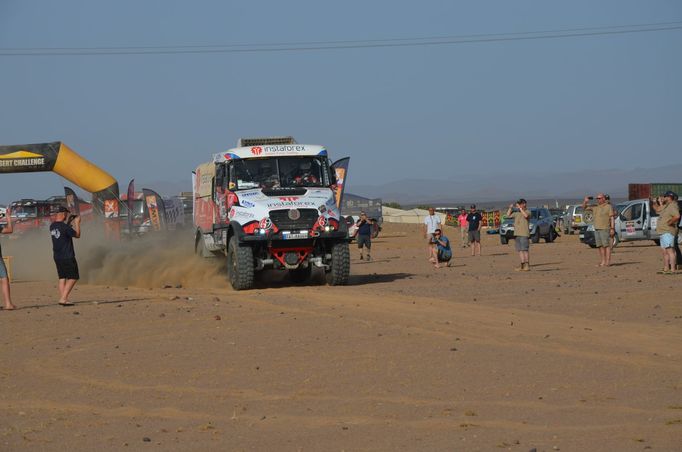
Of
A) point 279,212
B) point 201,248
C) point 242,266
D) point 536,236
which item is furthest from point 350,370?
point 536,236

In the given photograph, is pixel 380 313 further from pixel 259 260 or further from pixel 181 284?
pixel 181 284

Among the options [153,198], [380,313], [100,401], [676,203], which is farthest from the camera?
[153,198]

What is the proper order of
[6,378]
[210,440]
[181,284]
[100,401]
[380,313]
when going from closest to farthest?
[210,440]
[100,401]
[6,378]
[380,313]
[181,284]

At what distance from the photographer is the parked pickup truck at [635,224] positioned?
121ft

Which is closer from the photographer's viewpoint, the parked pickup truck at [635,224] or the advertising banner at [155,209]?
the parked pickup truck at [635,224]

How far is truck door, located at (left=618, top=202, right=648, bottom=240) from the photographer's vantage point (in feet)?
121

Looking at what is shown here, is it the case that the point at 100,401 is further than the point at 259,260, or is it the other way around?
the point at 259,260

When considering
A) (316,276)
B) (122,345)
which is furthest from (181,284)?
(122,345)

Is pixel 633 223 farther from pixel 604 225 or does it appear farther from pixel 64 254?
pixel 64 254

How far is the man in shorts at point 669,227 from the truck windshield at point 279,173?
703 centimetres

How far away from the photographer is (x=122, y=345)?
12.8m

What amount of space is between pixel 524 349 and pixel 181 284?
13.0 meters

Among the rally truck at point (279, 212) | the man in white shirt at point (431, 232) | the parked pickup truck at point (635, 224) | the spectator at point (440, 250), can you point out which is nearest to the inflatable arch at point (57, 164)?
the rally truck at point (279, 212)

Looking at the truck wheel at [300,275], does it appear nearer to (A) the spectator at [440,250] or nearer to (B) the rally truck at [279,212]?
(B) the rally truck at [279,212]
